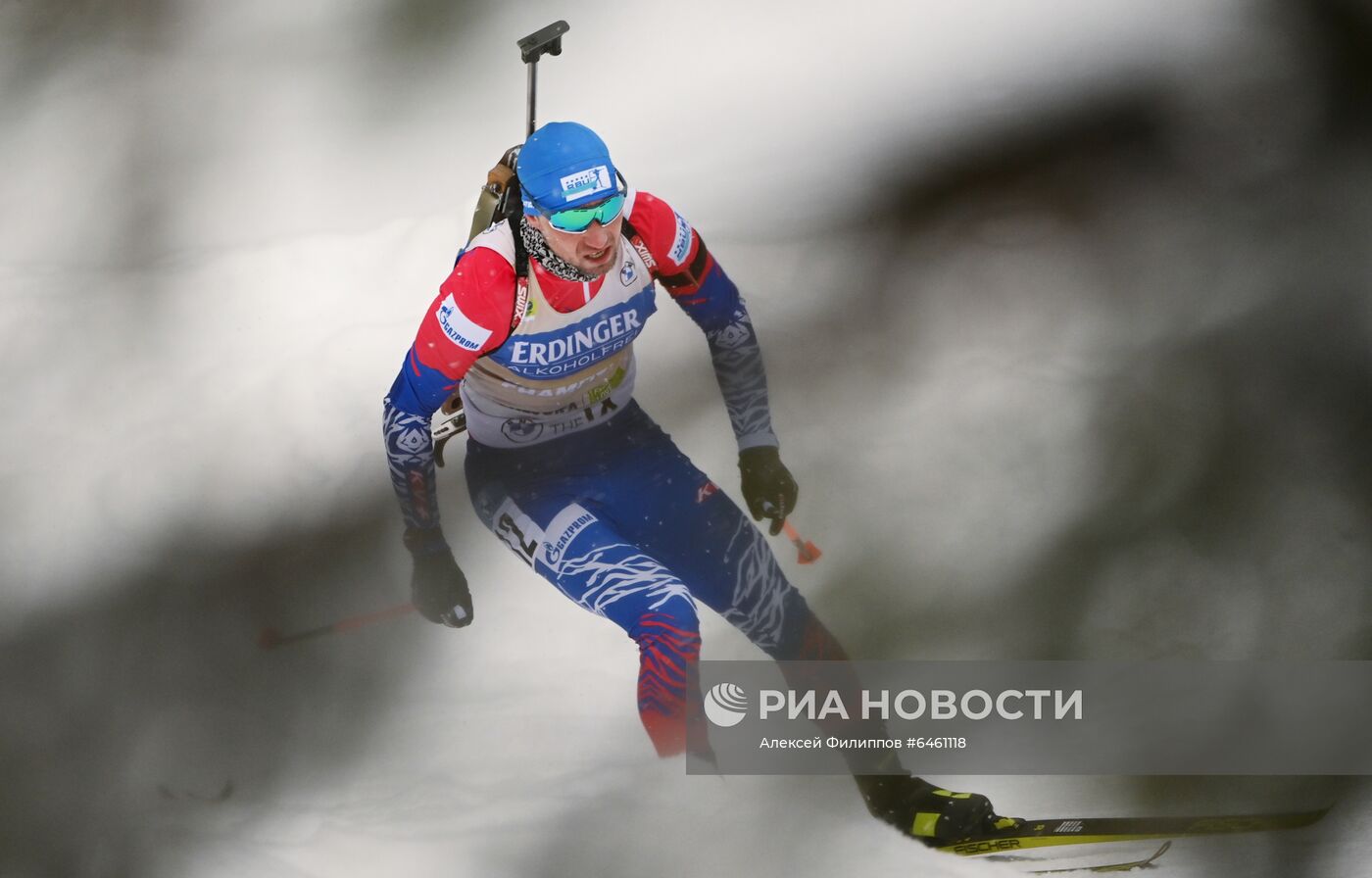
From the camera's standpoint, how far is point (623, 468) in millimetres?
2723

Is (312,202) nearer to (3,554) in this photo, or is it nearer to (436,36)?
(436,36)

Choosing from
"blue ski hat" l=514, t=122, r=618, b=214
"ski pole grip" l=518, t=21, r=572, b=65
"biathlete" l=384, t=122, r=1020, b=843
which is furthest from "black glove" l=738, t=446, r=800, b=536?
"ski pole grip" l=518, t=21, r=572, b=65

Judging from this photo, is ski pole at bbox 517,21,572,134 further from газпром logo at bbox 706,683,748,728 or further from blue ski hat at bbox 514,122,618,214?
газпром logo at bbox 706,683,748,728

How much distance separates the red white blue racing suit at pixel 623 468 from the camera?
8.49 feet

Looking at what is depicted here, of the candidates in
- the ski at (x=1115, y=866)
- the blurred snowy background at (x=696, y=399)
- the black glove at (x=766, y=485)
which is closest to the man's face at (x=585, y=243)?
the blurred snowy background at (x=696, y=399)

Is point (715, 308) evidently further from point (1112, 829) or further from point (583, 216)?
point (1112, 829)

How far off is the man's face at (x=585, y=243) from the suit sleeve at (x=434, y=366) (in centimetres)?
11

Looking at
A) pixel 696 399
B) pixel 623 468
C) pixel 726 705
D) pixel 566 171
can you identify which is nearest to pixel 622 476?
pixel 623 468

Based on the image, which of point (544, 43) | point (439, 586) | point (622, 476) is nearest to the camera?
point (622, 476)

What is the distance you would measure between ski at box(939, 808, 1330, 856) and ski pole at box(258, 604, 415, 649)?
130 centimetres

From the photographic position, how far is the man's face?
2.41 m

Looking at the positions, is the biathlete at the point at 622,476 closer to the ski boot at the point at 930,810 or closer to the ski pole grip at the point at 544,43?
the ski boot at the point at 930,810

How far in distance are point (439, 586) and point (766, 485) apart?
76cm

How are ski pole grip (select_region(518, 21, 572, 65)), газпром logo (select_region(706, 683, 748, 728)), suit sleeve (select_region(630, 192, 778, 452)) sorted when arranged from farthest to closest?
ski pole grip (select_region(518, 21, 572, 65)) → газпром logo (select_region(706, 683, 748, 728)) → suit sleeve (select_region(630, 192, 778, 452))
